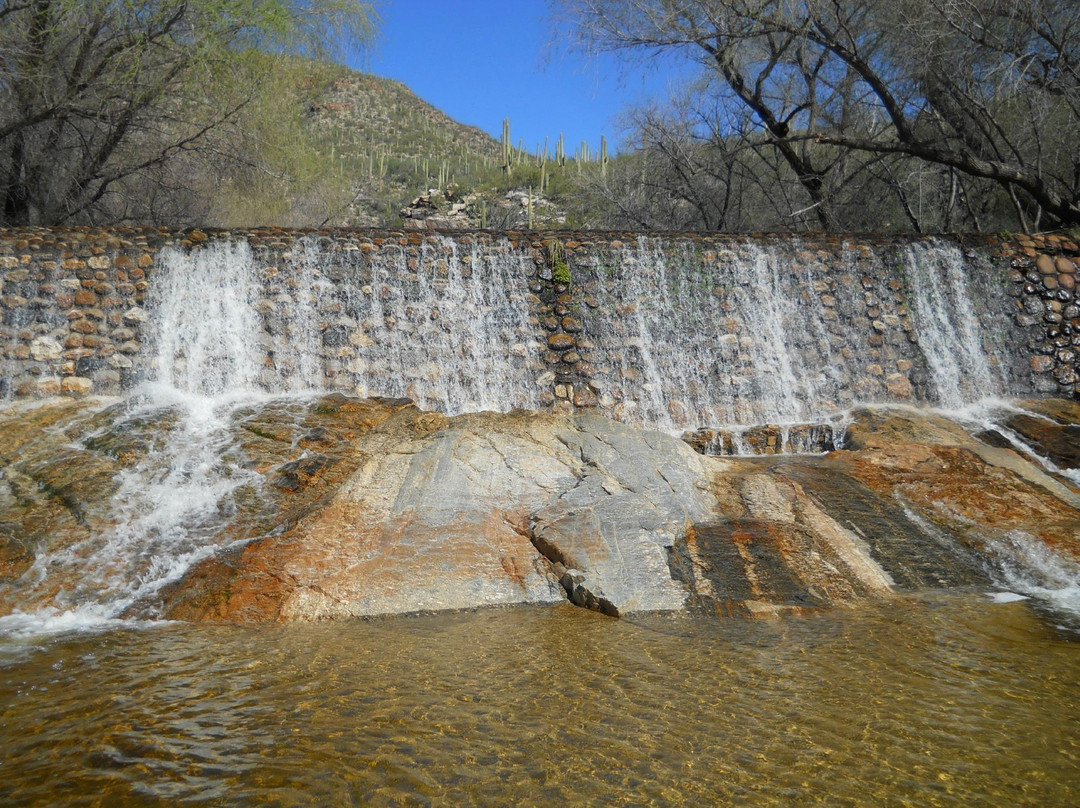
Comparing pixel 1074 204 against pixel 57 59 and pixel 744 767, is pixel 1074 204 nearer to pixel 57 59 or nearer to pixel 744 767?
pixel 744 767

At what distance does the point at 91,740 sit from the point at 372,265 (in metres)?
7.10

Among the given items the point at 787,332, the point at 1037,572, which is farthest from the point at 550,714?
the point at 787,332

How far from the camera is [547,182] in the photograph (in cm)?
3117

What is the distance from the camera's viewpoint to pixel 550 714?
3.22 meters

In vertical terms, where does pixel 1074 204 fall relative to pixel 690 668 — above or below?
above

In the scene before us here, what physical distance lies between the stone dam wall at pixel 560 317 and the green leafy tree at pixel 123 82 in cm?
255

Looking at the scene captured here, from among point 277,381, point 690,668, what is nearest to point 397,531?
point 690,668

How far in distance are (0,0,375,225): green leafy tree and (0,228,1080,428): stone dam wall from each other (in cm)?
255

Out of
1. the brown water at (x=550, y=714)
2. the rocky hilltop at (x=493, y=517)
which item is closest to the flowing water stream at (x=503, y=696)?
the brown water at (x=550, y=714)

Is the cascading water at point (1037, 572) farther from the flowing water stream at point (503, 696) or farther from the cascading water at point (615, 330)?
the cascading water at point (615, 330)

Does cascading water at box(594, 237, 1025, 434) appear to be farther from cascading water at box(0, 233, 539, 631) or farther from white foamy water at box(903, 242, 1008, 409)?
cascading water at box(0, 233, 539, 631)

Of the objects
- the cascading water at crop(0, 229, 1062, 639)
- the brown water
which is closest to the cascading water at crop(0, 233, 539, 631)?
the cascading water at crop(0, 229, 1062, 639)

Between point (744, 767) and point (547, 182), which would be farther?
point (547, 182)

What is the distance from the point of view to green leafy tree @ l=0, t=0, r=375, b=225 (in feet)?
32.6
